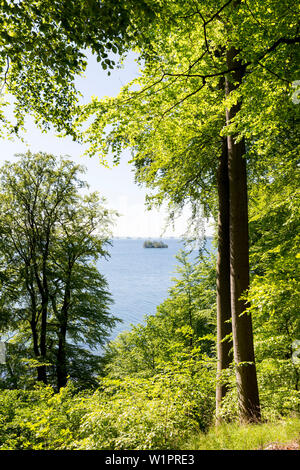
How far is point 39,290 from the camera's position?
45.9 feet

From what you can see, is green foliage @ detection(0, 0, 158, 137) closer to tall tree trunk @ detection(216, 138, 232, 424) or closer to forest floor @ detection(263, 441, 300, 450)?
tall tree trunk @ detection(216, 138, 232, 424)

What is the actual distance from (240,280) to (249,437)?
8.04 feet

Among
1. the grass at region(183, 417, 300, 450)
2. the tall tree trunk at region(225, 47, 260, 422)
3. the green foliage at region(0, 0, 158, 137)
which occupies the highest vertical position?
the green foliage at region(0, 0, 158, 137)

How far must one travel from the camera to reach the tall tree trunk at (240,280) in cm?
485

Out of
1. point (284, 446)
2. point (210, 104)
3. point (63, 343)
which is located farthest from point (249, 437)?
point (63, 343)

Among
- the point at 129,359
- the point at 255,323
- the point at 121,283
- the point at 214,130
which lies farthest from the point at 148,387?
the point at 121,283

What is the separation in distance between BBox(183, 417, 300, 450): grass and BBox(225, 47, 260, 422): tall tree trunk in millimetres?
594

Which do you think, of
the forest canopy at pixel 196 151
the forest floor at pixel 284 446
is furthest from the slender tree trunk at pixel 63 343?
the forest floor at pixel 284 446

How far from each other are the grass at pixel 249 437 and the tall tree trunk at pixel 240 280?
0.59 meters

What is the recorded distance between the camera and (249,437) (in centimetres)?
371

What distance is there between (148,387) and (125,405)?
0.72 m

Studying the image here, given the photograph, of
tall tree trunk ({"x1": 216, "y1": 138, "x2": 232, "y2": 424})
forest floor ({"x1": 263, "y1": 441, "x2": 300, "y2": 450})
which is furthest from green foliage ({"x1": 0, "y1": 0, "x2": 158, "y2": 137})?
forest floor ({"x1": 263, "y1": 441, "x2": 300, "y2": 450})

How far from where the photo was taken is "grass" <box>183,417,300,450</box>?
11.4ft

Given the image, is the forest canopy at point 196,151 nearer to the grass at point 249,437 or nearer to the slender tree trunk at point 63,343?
the grass at point 249,437
